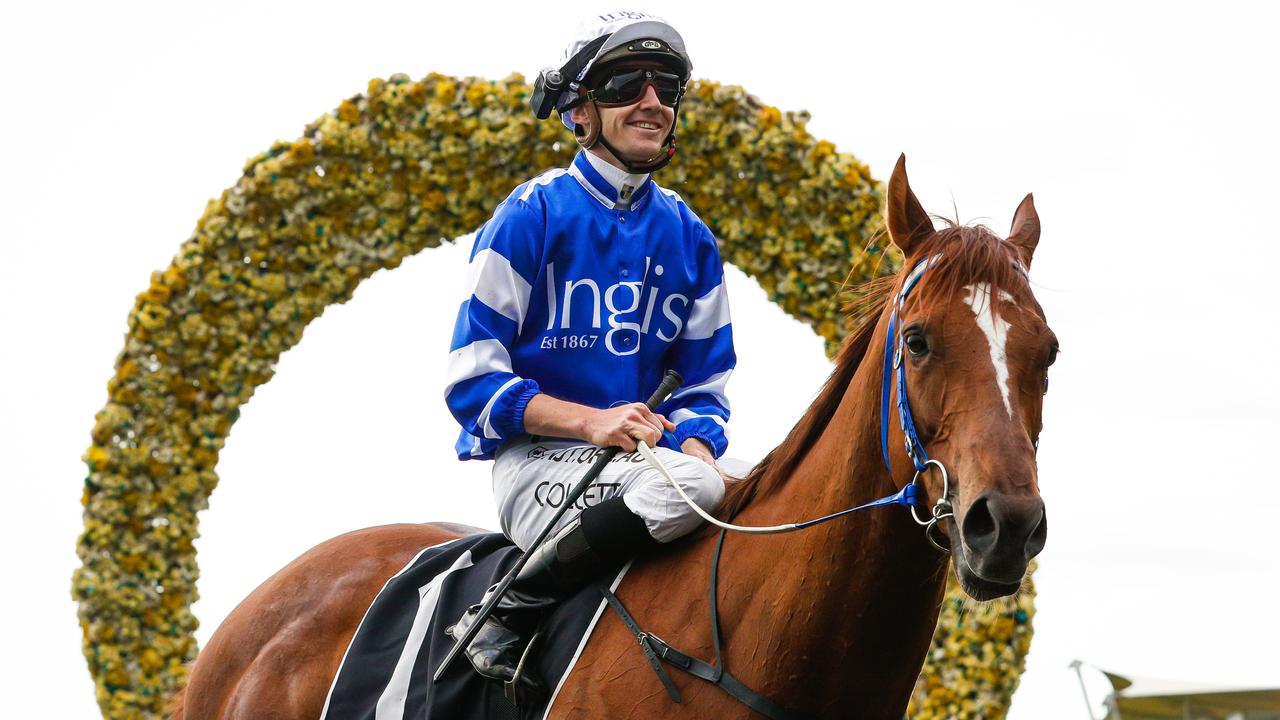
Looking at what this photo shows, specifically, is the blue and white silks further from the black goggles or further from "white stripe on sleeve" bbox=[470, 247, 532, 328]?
the black goggles

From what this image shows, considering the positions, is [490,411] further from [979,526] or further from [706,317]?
[979,526]

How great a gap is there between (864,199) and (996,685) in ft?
7.43

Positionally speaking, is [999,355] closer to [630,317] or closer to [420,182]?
[630,317]

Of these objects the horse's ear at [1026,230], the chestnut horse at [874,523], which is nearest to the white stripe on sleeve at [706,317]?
the chestnut horse at [874,523]

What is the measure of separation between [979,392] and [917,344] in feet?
0.50

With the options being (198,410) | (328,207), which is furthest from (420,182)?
(198,410)

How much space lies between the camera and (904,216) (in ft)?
7.63

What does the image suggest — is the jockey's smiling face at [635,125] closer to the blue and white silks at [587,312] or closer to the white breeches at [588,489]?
the blue and white silks at [587,312]

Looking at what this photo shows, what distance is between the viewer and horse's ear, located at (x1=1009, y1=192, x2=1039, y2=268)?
2.39 metres

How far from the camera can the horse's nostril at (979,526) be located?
75.8 inches

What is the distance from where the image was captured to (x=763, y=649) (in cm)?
233

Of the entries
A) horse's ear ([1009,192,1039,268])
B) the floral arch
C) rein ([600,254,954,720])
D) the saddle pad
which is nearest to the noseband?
rein ([600,254,954,720])

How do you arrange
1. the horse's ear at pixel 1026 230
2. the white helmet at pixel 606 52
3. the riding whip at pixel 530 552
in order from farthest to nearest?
the white helmet at pixel 606 52 < the riding whip at pixel 530 552 < the horse's ear at pixel 1026 230

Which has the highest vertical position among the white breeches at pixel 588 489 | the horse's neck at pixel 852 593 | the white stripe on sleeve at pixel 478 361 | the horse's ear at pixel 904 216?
the horse's ear at pixel 904 216
